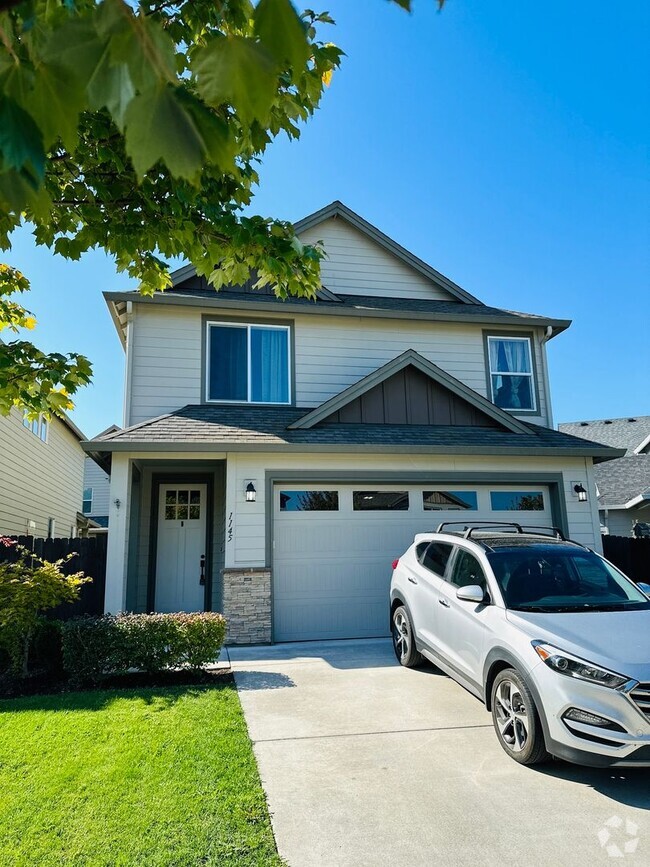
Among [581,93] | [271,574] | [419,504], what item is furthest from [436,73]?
[271,574]

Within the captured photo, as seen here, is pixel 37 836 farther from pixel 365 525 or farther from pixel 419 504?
pixel 419 504

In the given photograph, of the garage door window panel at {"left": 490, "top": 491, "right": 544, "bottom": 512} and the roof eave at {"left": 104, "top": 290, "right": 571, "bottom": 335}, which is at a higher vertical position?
the roof eave at {"left": 104, "top": 290, "right": 571, "bottom": 335}

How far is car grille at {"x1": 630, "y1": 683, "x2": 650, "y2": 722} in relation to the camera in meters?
3.95

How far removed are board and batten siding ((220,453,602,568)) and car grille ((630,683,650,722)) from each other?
6.38 m

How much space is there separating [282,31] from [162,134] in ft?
1.25

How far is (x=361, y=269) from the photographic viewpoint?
13523 mm

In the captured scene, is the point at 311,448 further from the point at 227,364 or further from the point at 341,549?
the point at 227,364

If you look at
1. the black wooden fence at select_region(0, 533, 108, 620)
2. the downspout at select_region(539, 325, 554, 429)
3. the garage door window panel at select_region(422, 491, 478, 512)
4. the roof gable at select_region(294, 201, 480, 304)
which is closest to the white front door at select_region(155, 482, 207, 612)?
the black wooden fence at select_region(0, 533, 108, 620)

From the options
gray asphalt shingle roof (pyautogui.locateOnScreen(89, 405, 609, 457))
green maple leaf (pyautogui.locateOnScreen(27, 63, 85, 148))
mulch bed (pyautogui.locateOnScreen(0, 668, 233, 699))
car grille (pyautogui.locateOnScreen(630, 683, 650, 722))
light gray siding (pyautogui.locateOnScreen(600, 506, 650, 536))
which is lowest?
mulch bed (pyautogui.locateOnScreen(0, 668, 233, 699))

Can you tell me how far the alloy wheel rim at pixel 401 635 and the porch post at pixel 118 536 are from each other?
14.6 ft

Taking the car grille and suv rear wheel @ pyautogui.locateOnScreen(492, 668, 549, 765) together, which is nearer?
the car grille

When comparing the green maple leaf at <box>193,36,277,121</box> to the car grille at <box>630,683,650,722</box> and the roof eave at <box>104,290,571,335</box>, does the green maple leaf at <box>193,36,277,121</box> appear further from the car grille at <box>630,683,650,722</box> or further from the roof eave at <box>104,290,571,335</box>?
the roof eave at <box>104,290,571,335</box>

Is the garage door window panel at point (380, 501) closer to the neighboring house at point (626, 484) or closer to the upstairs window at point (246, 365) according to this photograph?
the upstairs window at point (246, 365)

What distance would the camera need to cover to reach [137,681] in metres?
6.98
